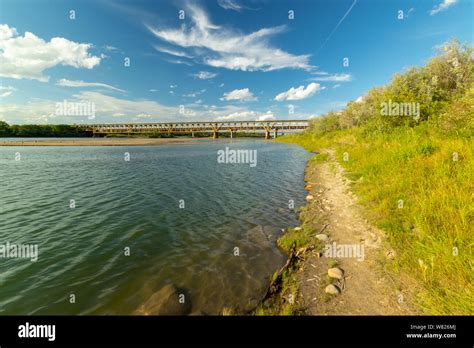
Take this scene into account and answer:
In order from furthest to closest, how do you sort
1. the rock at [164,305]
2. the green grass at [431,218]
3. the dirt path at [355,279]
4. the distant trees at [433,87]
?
the distant trees at [433,87] < the rock at [164,305] < the dirt path at [355,279] < the green grass at [431,218]

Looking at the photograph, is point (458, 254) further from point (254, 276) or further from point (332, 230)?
point (254, 276)

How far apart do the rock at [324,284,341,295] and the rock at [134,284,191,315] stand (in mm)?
3594

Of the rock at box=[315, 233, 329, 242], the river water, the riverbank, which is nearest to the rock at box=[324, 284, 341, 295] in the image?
the riverbank

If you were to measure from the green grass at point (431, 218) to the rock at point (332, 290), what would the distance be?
156 cm

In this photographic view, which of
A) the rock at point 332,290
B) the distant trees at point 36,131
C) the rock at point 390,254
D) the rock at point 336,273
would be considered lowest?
the rock at point 332,290

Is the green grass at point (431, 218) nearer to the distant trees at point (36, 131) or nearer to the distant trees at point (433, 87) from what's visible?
the distant trees at point (433, 87)

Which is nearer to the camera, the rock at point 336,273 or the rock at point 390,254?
the rock at point 336,273

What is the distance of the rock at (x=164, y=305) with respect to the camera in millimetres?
5086

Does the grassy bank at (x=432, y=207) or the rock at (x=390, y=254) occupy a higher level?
the grassy bank at (x=432, y=207)

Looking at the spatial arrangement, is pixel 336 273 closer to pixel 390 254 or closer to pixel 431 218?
pixel 390 254

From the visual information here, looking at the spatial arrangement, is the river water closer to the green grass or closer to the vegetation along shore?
the vegetation along shore

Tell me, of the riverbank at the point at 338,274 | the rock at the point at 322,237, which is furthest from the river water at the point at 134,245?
the rock at the point at 322,237

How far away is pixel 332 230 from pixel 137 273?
757 cm
